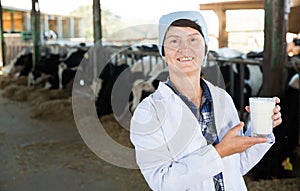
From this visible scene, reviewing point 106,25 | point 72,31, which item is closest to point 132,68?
point 72,31

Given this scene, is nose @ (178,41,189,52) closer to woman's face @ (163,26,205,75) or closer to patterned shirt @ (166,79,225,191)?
woman's face @ (163,26,205,75)

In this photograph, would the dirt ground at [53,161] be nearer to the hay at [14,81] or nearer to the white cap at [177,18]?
the white cap at [177,18]

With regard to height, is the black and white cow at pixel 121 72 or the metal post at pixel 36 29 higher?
the metal post at pixel 36 29

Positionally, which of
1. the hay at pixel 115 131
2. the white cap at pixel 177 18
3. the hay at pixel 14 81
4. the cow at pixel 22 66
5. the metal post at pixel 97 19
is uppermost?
the metal post at pixel 97 19

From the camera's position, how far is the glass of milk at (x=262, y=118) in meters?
1.39

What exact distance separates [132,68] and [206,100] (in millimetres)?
5367

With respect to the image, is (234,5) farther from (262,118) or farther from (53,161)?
(262,118)

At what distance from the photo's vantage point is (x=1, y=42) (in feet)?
42.8

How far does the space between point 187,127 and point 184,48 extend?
257 millimetres

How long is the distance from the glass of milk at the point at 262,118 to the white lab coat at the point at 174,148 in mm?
150

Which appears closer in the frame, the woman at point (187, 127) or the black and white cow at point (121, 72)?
the woman at point (187, 127)

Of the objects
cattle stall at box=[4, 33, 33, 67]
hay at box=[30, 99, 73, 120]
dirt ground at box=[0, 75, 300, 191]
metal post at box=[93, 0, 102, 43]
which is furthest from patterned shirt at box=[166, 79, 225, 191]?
cattle stall at box=[4, 33, 33, 67]

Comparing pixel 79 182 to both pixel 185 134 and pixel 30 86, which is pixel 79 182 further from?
pixel 30 86

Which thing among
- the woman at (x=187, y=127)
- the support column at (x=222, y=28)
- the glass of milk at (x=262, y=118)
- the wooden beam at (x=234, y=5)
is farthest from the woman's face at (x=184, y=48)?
the support column at (x=222, y=28)
